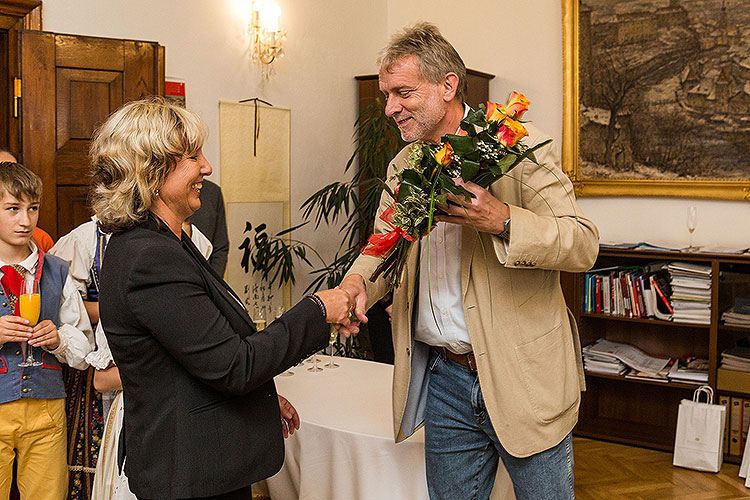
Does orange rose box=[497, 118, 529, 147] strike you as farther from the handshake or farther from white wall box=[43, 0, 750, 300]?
white wall box=[43, 0, 750, 300]

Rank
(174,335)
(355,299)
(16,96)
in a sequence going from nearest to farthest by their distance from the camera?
(174,335) → (355,299) → (16,96)

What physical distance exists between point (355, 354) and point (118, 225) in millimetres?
3653

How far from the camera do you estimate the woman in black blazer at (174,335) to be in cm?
169

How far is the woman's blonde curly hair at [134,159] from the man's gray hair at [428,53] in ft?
2.31

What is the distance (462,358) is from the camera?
219cm

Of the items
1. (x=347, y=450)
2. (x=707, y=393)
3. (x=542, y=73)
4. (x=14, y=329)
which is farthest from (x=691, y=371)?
(x=14, y=329)

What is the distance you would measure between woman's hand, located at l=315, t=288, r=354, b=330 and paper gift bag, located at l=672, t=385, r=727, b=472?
3.29 m

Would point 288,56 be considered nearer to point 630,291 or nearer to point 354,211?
point 354,211

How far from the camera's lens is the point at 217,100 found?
5.12 m

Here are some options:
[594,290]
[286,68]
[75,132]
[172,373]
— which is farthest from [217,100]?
[172,373]

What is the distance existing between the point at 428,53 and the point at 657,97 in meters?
3.41

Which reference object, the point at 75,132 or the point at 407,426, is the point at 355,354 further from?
the point at 407,426

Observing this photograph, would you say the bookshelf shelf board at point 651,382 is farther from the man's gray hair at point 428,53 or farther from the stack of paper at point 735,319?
the man's gray hair at point 428,53

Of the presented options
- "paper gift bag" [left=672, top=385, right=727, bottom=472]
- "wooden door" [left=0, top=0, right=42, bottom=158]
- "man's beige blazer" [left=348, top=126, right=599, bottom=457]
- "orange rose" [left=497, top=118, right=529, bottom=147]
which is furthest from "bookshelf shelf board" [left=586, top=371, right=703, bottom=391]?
"wooden door" [left=0, top=0, right=42, bottom=158]
